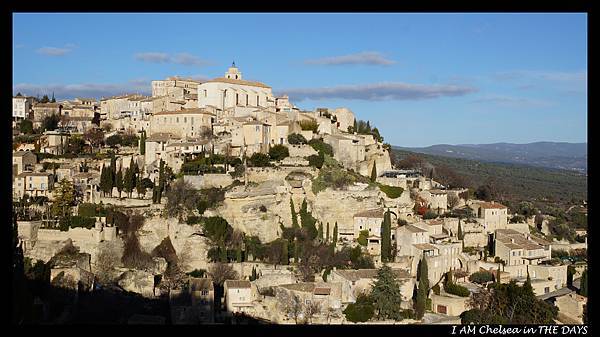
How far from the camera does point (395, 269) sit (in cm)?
1731

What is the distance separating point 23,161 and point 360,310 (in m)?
12.9

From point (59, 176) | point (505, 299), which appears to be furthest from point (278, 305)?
point (59, 176)

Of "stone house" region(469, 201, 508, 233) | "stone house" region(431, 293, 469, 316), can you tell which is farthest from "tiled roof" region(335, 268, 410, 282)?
"stone house" region(469, 201, 508, 233)

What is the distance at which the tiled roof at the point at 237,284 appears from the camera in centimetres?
1591

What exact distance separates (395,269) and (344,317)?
2.48m

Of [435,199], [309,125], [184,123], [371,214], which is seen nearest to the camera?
[371,214]

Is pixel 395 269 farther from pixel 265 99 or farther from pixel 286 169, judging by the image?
pixel 265 99

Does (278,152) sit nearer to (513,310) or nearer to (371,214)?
(371,214)

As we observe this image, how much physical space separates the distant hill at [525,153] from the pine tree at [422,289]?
68803 millimetres

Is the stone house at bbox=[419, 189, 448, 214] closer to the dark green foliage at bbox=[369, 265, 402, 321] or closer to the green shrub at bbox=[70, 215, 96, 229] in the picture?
the dark green foliage at bbox=[369, 265, 402, 321]

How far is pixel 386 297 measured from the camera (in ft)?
51.1

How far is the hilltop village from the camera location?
15.8 m

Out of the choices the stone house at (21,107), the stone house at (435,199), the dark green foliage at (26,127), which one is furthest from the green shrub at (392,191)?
the stone house at (21,107)

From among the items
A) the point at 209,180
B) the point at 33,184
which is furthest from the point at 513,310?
the point at 33,184
